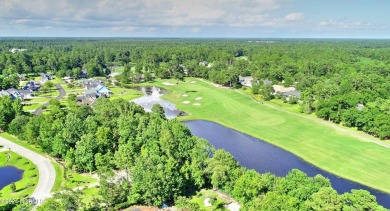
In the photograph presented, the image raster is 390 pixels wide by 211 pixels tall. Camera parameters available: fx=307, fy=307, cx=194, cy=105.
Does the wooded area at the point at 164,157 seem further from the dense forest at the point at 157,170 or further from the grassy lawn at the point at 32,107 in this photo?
the grassy lawn at the point at 32,107

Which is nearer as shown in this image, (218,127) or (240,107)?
(218,127)

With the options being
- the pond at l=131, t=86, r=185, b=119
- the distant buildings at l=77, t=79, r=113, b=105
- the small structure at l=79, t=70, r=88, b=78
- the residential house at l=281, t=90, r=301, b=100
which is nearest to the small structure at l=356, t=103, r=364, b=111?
the residential house at l=281, t=90, r=301, b=100

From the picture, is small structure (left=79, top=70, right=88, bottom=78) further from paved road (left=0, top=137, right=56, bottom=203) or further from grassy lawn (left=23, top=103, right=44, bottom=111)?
paved road (left=0, top=137, right=56, bottom=203)

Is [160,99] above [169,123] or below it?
below

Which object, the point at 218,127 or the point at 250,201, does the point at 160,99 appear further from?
the point at 250,201

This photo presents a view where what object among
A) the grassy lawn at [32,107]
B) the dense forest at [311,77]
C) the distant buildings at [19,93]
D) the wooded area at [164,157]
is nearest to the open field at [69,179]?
the wooded area at [164,157]

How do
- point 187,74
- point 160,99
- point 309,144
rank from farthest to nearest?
point 187,74 < point 160,99 < point 309,144

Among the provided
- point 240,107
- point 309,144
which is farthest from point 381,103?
point 240,107
